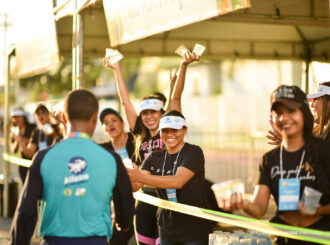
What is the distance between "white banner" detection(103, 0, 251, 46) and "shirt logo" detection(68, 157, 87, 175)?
6.93 feet

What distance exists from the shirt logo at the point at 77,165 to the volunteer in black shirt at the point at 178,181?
1.40 metres

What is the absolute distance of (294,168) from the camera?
12.1 ft

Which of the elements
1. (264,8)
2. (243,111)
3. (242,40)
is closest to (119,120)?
(264,8)

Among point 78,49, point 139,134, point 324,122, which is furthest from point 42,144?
point 324,122

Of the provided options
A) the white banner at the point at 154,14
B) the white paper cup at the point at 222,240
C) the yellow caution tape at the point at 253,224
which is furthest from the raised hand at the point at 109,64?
the white paper cup at the point at 222,240

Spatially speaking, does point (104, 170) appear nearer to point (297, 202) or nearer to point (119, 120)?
point (297, 202)

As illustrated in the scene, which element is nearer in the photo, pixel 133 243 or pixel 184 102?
pixel 133 243

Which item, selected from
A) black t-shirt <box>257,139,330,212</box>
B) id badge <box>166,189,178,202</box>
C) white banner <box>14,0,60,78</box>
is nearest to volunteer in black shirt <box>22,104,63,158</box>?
white banner <box>14,0,60,78</box>

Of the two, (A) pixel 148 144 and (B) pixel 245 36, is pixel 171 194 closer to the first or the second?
(A) pixel 148 144

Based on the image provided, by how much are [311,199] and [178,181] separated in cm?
170

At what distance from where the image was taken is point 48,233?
368cm

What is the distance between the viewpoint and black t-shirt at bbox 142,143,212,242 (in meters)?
5.16

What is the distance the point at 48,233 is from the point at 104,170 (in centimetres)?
48

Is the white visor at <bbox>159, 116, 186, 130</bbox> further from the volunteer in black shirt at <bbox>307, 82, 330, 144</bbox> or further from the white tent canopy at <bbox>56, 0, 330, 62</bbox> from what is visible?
the white tent canopy at <bbox>56, 0, 330, 62</bbox>
